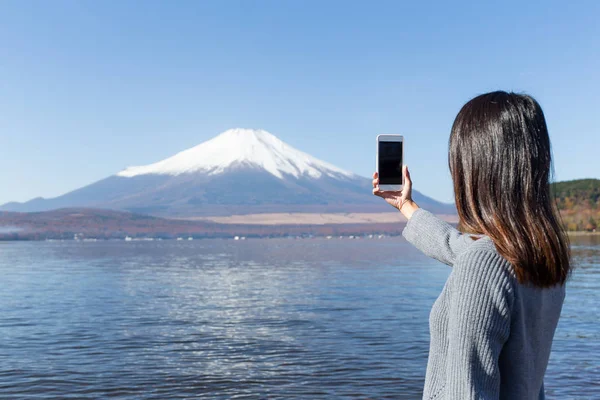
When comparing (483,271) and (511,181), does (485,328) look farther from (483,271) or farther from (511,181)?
(511,181)

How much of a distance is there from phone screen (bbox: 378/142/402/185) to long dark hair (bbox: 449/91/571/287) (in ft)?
1.93

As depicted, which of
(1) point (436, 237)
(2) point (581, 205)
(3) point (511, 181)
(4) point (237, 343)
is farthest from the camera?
(2) point (581, 205)

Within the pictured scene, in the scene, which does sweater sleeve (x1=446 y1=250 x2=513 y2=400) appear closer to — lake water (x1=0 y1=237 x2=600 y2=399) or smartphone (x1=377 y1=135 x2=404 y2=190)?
smartphone (x1=377 y1=135 x2=404 y2=190)

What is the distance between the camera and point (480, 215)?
2.21 m

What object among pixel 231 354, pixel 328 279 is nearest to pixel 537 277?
pixel 231 354

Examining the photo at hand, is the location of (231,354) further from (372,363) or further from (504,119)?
(504,119)

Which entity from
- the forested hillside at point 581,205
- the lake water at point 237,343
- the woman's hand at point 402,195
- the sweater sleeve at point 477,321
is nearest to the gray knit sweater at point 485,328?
the sweater sleeve at point 477,321

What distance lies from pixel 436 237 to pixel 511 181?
31cm

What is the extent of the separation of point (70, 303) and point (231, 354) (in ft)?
47.5

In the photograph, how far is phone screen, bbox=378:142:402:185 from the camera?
Answer: 9.50ft

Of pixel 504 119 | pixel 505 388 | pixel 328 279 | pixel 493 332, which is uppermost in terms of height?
pixel 504 119

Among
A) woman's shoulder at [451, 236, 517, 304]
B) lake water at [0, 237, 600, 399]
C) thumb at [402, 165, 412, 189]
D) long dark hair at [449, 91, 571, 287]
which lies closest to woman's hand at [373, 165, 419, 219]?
thumb at [402, 165, 412, 189]

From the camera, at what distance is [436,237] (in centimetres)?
228

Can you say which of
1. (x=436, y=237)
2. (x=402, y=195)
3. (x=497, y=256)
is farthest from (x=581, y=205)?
(x=497, y=256)
